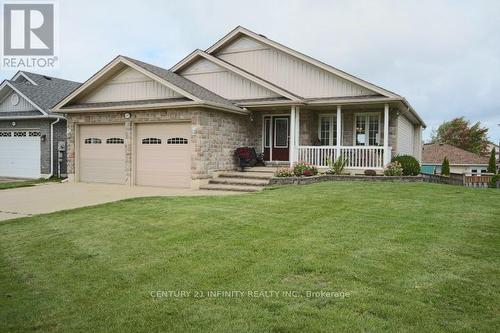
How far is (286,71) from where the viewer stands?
17109 mm

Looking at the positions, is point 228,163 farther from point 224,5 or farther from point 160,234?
point 160,234

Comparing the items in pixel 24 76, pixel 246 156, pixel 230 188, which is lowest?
pixel 230 188

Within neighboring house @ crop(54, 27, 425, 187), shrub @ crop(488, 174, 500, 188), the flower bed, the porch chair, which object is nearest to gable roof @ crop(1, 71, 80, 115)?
neighboring house @ crop(54, 27, 425, 187)

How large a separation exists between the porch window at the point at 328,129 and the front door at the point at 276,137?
4.86 ft

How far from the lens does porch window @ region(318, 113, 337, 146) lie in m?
16.9

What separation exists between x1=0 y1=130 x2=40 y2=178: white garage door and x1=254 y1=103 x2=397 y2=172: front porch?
36.5ft

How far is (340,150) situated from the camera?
50.4 ft

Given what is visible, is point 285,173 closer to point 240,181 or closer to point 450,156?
point 240,181

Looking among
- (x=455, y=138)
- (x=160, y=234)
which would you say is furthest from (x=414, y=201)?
(x=455, y=138)

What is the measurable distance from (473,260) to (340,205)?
3.71 metres

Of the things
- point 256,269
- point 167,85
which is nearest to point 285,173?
point 167,85

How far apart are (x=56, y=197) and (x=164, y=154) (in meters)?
4.17

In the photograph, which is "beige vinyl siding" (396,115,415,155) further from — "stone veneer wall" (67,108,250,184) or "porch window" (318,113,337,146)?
"stone veneer wall" (67,108,250,184)

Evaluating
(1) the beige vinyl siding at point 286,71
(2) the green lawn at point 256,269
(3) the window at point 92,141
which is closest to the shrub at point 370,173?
(1) the beige vinyl siding at point 286,71
